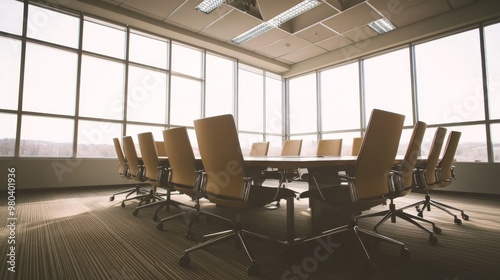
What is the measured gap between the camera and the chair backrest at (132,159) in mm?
3392

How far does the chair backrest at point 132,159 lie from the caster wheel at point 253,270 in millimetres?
2335

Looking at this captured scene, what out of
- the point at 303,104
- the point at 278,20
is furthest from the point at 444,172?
the point at 303,104

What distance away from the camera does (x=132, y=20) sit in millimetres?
5457

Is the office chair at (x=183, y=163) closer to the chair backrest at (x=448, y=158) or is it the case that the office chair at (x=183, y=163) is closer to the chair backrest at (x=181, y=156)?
the chair backrest at (x=181, y=156)

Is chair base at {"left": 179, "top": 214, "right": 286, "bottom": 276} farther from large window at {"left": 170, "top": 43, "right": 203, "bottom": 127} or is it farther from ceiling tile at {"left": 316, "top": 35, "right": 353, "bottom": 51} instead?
ceiling tile at {"left": 316, "top": 35, "right": 353, "bottom": 51}

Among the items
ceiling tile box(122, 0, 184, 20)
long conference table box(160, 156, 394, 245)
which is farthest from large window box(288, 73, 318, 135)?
long conference table box(160, 156, 394, 245)

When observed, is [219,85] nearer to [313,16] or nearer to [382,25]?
[313,16]

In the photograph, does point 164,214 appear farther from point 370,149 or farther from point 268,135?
point 268,135

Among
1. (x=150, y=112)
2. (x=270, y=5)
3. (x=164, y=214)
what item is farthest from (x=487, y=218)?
(x=150, y=112)

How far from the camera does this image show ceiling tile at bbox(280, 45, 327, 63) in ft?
23.2

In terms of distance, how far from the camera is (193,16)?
17.8 feet

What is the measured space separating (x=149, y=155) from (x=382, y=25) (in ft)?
19.3

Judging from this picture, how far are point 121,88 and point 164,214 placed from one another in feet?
12.6

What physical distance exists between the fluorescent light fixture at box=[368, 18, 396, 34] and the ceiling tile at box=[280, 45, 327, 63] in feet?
4.90
